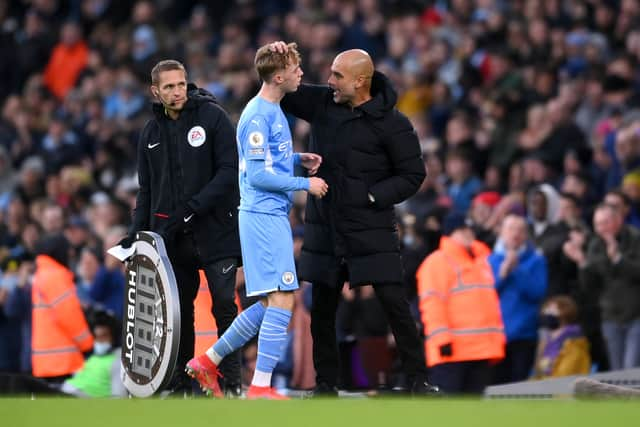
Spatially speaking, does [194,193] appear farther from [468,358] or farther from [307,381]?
[307,381]

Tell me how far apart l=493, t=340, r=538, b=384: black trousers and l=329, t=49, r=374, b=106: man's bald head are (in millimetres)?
4366

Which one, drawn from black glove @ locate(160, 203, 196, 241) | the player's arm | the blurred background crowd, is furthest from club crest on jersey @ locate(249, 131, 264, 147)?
the blurred background crowd

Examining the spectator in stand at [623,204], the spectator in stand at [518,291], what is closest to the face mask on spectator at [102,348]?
the spectator in stand at [518,291]

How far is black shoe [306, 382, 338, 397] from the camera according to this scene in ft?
30.0

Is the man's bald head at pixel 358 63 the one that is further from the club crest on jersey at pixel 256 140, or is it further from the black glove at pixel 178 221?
the black glove at pixel 178 221

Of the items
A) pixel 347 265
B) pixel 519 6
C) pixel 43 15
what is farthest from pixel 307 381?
pixel 43 15

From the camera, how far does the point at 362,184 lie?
357 inches

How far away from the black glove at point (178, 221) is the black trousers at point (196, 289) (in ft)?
0.41

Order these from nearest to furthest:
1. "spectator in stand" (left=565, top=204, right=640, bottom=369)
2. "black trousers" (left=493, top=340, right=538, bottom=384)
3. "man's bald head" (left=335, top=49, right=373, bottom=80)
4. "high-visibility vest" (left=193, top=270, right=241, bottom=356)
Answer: "man's bald head" (left=335, top=49, right=373, bottom=80) < "high-visibility vest" (left=193, top=270, right=241, bottom=356) < "spectator in stand" (left=565, top=204, right=640, bottom=369) < "black trousers" (left=493, top=340, right=538, bottom=384)

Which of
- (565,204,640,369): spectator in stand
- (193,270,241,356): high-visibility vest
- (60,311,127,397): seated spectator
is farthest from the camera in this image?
(565,204,640,369): spectator in stand

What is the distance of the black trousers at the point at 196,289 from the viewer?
30.1ft

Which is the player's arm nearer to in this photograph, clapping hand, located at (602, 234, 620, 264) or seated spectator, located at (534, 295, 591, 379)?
seated spectator, located at (534, 295, 591, 379)

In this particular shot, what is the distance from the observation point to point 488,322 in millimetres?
11344

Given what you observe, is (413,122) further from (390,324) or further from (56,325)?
(390,324)
